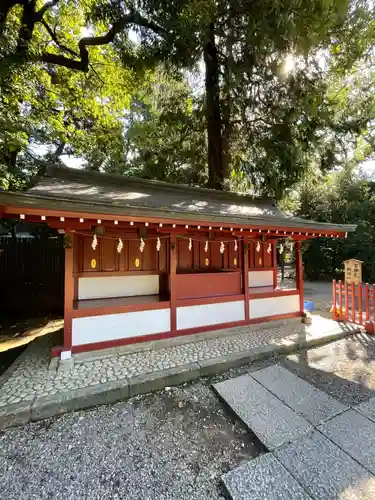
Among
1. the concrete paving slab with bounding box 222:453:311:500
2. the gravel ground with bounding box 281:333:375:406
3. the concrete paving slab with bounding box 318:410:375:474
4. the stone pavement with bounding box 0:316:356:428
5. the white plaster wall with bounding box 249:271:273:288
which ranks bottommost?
the gravel ground with bounding box 281:333:375:406

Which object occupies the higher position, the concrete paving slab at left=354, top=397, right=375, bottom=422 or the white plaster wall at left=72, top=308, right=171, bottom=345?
the white plaster wall at left=72, top=308, right=171, bottom=345

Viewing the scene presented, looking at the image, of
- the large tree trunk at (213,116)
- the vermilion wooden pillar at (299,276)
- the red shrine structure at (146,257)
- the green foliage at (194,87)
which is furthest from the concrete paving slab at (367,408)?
the large tree trunk at (213,116)

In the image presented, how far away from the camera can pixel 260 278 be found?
231 inches

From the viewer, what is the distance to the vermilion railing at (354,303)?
15.6ft

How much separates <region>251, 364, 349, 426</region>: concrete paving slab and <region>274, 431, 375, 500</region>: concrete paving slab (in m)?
0.33

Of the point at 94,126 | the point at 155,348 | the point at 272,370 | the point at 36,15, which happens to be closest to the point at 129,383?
the point at 155,348

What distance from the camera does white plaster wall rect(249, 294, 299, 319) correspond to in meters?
4.84

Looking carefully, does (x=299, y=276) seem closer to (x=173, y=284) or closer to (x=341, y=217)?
(x=173, y=284)

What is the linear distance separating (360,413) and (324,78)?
278 inches

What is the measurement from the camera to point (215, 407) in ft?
8.57

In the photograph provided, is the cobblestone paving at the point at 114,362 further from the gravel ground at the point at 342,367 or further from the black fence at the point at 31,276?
the black fence at the point at 31,276

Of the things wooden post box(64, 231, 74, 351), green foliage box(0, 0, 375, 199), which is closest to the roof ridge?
green foliage box(0, 0, 375, 199)

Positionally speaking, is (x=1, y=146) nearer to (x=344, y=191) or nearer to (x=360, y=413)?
(x=360, y=413)

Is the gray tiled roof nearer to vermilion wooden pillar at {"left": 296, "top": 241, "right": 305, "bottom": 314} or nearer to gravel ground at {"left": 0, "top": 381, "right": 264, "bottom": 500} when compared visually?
vermilion wooden pillar at {"left": 296, "top": 241, "right": 305, "bottom": 314}
